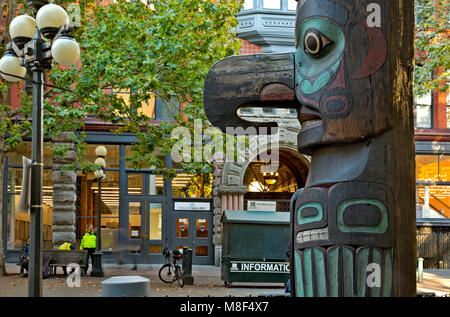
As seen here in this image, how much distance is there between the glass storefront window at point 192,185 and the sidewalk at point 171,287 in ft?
12.4

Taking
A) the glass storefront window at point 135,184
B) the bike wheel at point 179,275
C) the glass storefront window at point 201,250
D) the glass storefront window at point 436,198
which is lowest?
the glass storefront window at point 201,250

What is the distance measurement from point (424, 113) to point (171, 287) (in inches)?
572

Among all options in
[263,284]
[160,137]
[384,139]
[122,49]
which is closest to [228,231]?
[263,284]

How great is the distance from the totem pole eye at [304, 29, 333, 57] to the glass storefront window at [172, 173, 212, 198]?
19.9m

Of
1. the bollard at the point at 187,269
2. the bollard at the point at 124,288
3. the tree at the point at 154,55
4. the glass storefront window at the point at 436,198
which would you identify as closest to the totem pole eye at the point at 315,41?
the bollard at the point at 124,288

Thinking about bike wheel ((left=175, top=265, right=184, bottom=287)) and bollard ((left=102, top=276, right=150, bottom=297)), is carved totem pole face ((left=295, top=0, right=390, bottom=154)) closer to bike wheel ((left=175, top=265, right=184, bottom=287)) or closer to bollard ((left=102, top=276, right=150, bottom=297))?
bollard ((left=102, top=276, right=150, bottom=297))

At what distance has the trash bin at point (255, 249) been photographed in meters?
16.5

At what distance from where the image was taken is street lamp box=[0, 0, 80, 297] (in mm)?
7312

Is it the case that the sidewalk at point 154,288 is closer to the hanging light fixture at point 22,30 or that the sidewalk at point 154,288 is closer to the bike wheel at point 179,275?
the bike wheel at point 179,275

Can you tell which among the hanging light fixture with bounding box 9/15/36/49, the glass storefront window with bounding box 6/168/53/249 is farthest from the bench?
the hanging light fixture with bounding box 9/15/36/49

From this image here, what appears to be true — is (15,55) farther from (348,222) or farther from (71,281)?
(71,281)

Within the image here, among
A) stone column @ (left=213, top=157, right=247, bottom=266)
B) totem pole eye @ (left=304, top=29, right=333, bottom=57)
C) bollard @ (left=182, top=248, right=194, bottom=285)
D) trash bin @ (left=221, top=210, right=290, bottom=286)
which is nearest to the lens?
totem pole eye @ (left=304, top=29, right=333, bottom=57)

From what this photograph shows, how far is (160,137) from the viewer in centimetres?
1588
